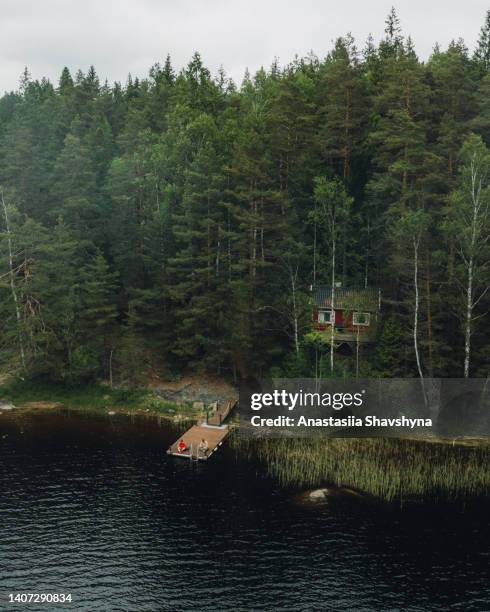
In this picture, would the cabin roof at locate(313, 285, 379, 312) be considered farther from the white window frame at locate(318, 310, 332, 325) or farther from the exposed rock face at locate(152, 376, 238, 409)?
the exposed rock face at locate(152, 376, 238, 409)

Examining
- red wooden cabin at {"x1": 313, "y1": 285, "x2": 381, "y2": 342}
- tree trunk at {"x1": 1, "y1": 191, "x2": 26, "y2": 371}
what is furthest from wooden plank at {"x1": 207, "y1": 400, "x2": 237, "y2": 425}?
tree trunk at {"x1": 1, "y1": 191, "x2": 26, "y2": 371}

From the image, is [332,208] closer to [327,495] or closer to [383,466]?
[383,466]

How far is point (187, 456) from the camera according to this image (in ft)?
136

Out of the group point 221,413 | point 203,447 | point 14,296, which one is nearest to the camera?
point 203,447

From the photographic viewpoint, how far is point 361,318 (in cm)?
5325

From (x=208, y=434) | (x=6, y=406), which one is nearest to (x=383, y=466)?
(x=208, y=434)

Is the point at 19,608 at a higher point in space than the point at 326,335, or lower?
lower

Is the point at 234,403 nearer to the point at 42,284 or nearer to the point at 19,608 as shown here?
the point at 42,284

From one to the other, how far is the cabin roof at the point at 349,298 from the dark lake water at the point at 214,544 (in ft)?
62.4

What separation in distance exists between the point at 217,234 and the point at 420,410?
930 inches

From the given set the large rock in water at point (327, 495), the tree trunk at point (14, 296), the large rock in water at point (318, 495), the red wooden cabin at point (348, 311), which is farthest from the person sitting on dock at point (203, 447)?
the tree trunk at point (14, 296)

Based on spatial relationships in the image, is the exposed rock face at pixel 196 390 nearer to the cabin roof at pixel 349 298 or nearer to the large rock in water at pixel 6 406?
the cabin roof at pixel 349 298

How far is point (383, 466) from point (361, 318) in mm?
18274

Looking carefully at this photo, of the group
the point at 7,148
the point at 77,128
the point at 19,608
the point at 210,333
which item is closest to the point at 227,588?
the point at 19,608
